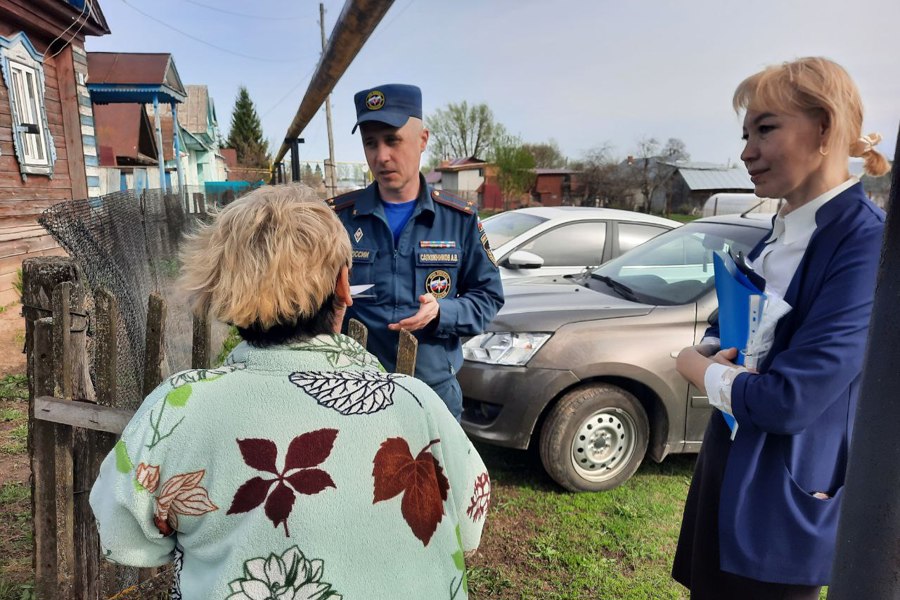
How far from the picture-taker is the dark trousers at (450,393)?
2.31 metres

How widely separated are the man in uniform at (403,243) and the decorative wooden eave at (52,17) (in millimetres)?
7976

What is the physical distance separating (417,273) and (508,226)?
456cm

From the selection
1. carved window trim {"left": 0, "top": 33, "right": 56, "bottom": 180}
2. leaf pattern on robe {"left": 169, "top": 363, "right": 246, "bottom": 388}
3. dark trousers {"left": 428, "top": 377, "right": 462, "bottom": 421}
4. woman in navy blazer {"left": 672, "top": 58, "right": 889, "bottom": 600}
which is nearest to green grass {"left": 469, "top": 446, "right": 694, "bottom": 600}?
dark trousers {"left": 428, "top": 377, "right": 462, "bottom": 421}

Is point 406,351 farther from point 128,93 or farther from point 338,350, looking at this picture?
point 128,93

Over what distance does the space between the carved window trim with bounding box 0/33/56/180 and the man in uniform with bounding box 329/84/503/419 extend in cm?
765

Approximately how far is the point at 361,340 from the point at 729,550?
1.32 m

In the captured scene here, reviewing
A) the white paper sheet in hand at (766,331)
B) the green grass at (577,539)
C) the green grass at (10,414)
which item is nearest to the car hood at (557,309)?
the green grass at (577,539)

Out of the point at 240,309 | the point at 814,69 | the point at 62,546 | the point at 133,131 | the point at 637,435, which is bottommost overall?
the point at 637,435

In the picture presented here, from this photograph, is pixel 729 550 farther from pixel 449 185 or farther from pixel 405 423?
pixel 449 185

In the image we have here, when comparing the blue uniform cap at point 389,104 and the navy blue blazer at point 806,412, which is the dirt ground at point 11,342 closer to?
the blue uniform cap at point 389,104

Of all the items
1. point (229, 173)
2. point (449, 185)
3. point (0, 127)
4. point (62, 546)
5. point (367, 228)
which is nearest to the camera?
point (62, 546)

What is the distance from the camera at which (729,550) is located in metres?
1.49

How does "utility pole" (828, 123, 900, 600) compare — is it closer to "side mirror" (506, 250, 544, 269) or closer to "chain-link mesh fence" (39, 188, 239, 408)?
"chain-link mesh fence" (39, 188, 239, 408)

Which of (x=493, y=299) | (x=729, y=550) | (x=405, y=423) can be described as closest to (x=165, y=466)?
(x=405, y=423)
